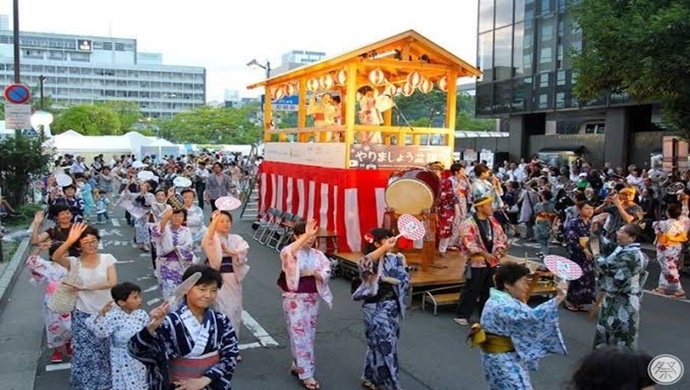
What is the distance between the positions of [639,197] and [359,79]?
747cm

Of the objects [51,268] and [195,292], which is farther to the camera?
[51,268]

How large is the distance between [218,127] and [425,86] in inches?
2349

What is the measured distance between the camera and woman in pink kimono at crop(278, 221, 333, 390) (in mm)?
5398

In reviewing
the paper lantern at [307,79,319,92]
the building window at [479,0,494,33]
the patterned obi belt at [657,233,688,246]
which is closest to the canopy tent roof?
the paper lantern at [307,79,319,92]

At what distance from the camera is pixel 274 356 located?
6.30 meters

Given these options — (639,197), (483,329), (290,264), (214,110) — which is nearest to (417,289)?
(290,264)

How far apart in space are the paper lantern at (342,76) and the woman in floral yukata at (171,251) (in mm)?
4842

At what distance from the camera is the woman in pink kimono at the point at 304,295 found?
5.40 m

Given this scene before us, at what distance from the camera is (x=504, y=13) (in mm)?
26297

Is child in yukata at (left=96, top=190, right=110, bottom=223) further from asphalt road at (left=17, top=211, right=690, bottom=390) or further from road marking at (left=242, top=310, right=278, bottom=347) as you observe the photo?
road marking at (left=242, top=310, right=278, bottom=347)

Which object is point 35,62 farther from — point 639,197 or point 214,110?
point 639,197

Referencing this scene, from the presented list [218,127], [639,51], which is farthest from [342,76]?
[218,127]

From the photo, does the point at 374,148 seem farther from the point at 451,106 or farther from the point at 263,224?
the point at 263,224

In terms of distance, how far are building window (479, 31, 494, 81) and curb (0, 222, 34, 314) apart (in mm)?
20241
